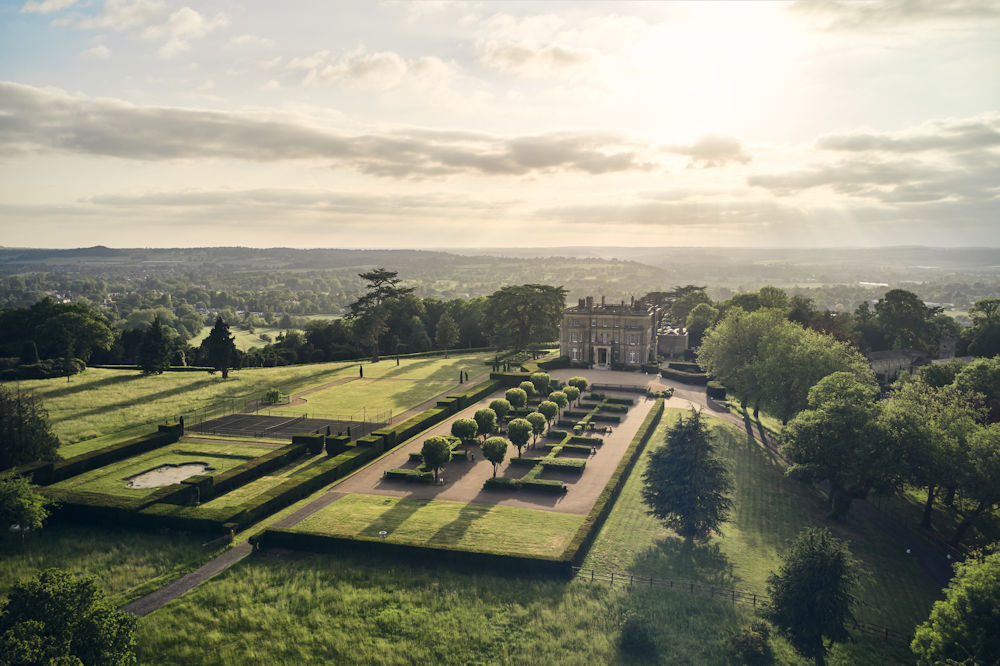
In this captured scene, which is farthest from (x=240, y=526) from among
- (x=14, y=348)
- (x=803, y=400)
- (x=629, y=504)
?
(x=14, y=348)

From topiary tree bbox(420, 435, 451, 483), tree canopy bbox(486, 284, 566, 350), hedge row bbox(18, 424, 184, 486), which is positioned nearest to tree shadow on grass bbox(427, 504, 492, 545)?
topiary tree bbox(420, 435, 451, 483)

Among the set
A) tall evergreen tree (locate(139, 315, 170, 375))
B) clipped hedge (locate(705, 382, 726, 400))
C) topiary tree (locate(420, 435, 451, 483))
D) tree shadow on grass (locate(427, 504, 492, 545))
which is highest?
tall evergreen tree (locate(139, 315, 170, 375))

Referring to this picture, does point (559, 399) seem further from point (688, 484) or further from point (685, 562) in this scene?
point (685, 562)

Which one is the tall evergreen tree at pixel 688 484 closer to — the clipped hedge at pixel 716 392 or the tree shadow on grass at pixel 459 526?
the tree shadow on grass at pixel 459 526

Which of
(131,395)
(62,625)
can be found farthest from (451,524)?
(131,395)

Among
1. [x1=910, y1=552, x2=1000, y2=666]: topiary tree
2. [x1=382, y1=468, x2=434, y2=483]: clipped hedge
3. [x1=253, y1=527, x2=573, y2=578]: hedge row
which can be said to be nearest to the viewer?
[x1=910, y1=552, x2=1000, y2=666]: topiary tree

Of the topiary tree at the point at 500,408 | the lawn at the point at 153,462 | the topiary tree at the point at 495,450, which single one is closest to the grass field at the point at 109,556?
the lawn at the point at 153,462

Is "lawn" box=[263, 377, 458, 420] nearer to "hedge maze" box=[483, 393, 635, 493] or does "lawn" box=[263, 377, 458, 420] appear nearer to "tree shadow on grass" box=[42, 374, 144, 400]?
"hedge maze" box=[483, 393, 635, 493]
